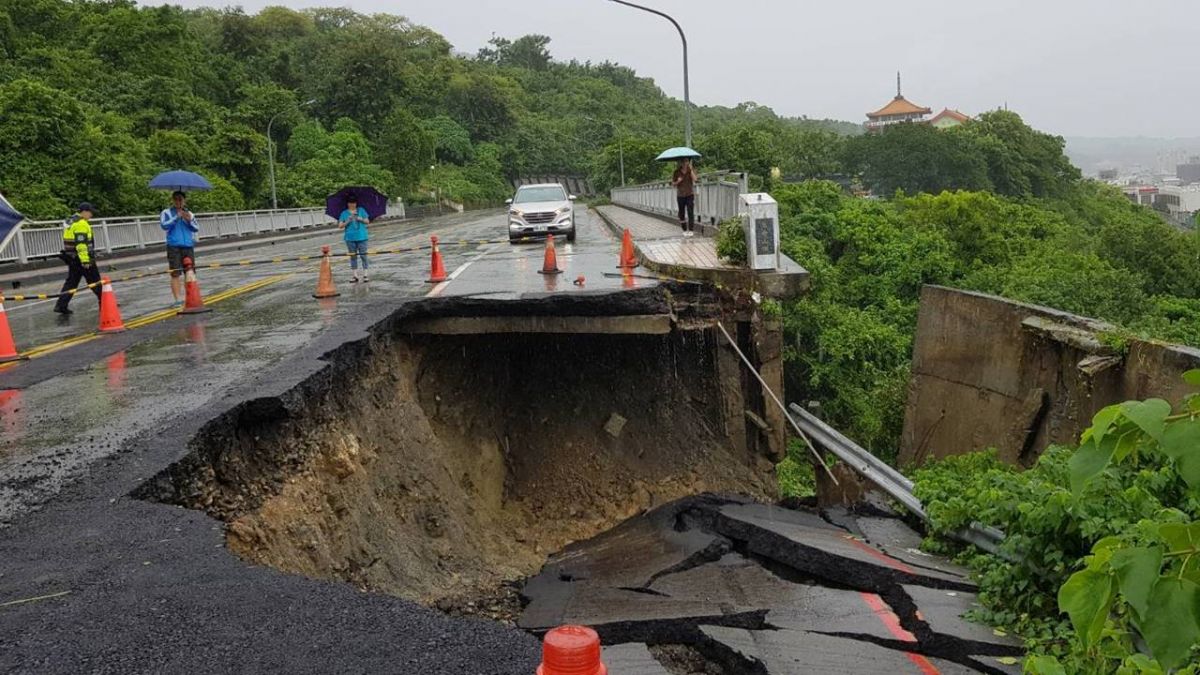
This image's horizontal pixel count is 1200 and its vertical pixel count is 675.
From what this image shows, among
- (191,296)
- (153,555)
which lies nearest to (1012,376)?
(153,555)

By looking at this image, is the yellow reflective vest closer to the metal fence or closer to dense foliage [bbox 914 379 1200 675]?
the metal fence

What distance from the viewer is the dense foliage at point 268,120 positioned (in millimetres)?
29625

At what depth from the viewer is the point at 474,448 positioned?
11570 mm

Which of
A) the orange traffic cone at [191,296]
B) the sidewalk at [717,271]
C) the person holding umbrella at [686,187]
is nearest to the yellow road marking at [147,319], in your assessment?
the orange traffic cone at [191,296]

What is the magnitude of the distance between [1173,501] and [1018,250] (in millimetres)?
30374

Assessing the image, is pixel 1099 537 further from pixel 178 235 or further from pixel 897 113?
pixel 897 113

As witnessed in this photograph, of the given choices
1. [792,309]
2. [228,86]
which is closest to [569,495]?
[792,309]

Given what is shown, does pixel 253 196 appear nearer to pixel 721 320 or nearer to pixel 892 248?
pixel 892 248

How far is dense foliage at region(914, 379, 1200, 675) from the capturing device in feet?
5.86

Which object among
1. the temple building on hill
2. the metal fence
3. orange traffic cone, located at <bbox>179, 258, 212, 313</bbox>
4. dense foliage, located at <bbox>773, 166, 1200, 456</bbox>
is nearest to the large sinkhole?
the metal fence

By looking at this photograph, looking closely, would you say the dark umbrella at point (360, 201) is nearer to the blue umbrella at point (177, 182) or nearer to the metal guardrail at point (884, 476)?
the blue umbrella at point (177, 182)

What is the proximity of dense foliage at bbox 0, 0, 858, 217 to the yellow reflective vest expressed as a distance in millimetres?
15877

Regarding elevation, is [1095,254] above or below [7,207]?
below

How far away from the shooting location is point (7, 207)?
1136cm
